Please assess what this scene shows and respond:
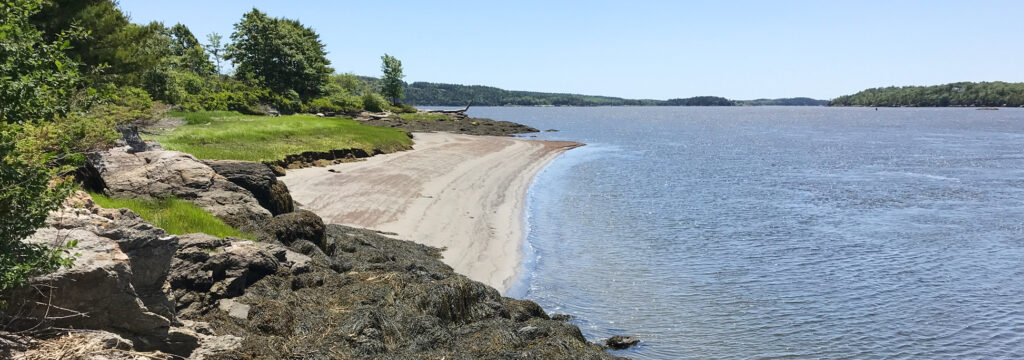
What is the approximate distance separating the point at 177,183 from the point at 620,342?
11.3 metres

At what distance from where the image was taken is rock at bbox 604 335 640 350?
15008 millimetres

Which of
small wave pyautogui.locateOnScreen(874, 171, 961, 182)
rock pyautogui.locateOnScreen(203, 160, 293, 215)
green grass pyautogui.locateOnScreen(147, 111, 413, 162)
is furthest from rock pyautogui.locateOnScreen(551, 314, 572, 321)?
small wave pyautogui.locateOnScreen(874, 171, 961, 182)

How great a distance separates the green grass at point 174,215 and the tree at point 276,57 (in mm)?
74826

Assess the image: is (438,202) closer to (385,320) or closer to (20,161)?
(385,320)

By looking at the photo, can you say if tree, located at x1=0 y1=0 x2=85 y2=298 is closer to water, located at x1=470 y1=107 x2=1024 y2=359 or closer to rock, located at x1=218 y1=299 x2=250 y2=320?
rock, located at x1=218 y1=299 x2=250 y2=320

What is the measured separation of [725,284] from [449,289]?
1071 centimetres

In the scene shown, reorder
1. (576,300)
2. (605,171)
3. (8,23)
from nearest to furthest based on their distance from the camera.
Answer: (8,23) → (576,300) → (605,171)

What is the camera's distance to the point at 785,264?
914 inches

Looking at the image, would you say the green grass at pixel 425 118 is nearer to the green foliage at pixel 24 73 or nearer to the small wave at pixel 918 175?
the small wave at pixel 918 175

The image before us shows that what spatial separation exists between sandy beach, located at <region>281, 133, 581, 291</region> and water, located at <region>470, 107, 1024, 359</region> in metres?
1.38

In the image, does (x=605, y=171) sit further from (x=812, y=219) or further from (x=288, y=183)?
(x=288, y=183)

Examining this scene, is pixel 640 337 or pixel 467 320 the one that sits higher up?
pixel 467 320

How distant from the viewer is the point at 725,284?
20.5 metres

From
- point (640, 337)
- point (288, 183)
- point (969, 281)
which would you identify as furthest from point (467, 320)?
point (288, 183)
